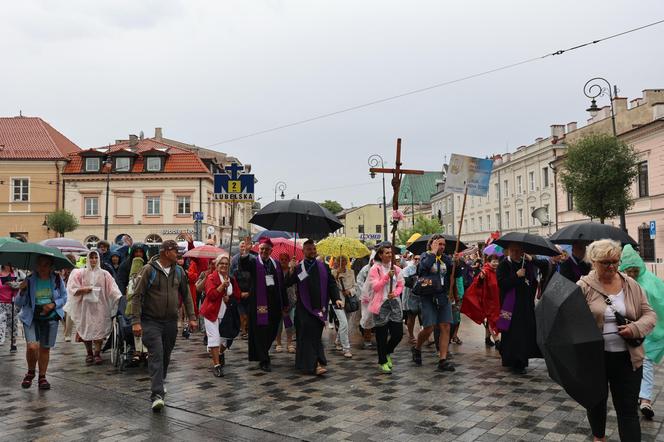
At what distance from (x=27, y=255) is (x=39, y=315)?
0.92 meters

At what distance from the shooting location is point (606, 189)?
97.2 feet

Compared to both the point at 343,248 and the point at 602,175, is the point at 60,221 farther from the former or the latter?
the point at 343,248

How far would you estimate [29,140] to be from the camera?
51.0 meters

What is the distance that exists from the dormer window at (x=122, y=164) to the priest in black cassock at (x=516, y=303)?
47.0 meters

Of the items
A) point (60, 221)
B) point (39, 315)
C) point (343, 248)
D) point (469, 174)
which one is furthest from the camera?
point (60, 221)

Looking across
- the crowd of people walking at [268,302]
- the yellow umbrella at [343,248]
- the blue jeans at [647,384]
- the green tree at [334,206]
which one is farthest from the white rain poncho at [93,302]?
the green tree at [334,206]

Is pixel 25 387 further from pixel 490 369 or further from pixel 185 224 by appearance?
pixel 185 224

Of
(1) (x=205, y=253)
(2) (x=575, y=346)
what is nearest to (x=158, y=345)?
(2) (x=575, y=346)

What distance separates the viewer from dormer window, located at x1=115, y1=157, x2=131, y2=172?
50513mm

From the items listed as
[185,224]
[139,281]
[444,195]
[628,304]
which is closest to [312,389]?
[139,281]

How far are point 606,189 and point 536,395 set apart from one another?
2569 cm

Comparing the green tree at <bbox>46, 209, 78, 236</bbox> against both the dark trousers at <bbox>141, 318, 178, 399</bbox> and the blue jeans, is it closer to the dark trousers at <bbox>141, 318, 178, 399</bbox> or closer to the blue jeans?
the dark trousers at <bbox>141, 318, 178, 399</bbox>

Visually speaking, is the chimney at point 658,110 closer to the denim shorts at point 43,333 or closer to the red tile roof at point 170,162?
the red tile roof at point 170,162

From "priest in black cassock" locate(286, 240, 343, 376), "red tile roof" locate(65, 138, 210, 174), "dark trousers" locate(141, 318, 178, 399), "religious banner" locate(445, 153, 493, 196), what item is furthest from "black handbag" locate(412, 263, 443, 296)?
"red tile roof" locate(65, 138, 210, 174)
